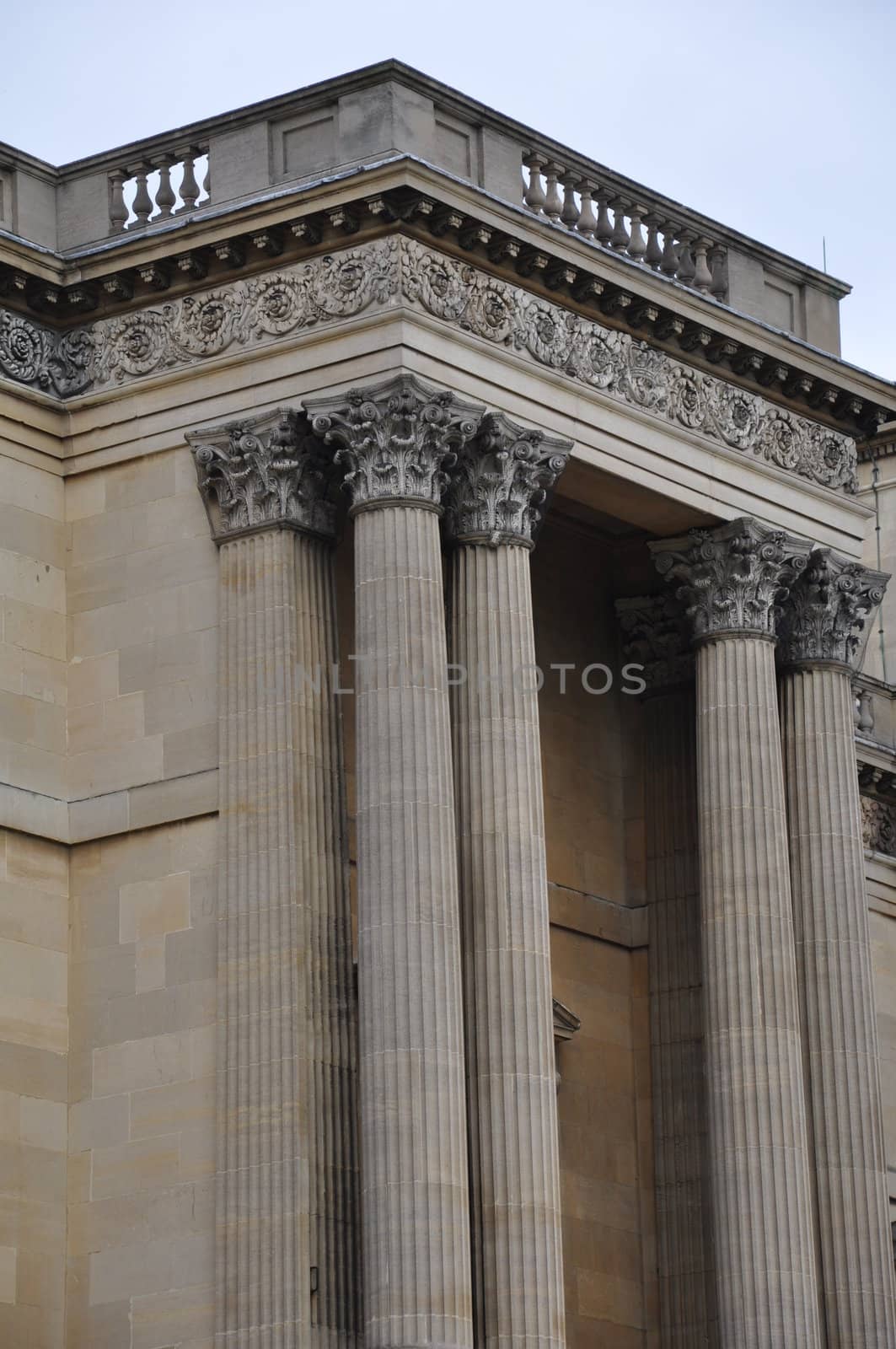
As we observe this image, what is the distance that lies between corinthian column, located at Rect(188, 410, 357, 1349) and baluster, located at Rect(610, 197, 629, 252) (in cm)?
585

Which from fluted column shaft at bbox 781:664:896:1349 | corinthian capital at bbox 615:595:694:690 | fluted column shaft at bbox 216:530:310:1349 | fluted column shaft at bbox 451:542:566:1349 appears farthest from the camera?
corinthian capital at bbox 615:595:694:690

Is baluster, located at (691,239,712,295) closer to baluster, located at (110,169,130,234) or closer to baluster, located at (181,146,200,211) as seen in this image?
baluster, located at (181,146,200,211)

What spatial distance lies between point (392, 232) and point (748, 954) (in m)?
9.89

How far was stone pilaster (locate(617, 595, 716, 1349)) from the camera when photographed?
4719 cm

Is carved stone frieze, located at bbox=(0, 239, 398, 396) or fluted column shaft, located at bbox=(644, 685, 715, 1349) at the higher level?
carved stone frieze, located at bbox=(0, 239, 398, 396)

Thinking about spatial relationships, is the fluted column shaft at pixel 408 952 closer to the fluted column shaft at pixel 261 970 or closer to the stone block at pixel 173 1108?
the fluted column shaft at pixel 261 970

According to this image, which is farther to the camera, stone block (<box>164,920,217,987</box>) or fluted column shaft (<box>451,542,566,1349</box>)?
stone block (<box>164,920,217,987</box>)

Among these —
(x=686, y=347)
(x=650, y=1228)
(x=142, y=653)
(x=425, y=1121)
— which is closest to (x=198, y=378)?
(x=142, y=653)

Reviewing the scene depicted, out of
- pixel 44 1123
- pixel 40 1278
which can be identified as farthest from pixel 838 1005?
pixel 40 1278

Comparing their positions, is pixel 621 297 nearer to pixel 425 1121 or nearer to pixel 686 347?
pixel 686 347

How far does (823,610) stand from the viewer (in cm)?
4834

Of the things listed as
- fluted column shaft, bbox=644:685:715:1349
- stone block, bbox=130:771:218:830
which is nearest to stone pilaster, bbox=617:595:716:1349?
fluted column shaft, bbox=644:685:715:1349

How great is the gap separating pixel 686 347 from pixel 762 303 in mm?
2464

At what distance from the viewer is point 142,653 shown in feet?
143
